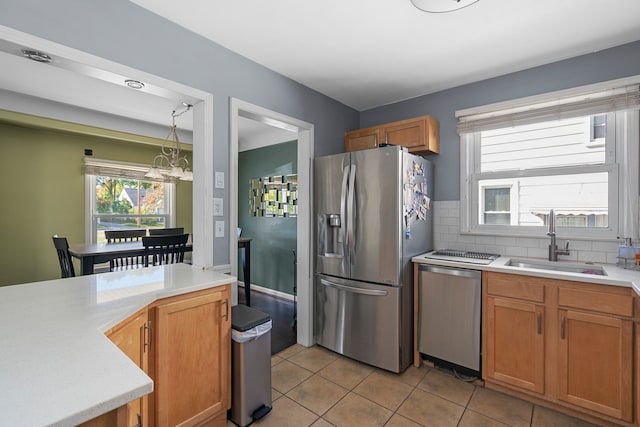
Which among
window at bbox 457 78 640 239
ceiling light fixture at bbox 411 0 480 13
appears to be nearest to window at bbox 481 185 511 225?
window at bbox 457 78 640 239

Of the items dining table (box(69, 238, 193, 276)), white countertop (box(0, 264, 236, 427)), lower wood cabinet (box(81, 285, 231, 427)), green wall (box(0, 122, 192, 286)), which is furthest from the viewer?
green wall (box(0, 122, 192, 286))

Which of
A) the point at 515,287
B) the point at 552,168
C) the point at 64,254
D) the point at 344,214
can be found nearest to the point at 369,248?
the point at 344,214

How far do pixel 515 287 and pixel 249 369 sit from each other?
1.83 m

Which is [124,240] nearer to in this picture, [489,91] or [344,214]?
[344,214]

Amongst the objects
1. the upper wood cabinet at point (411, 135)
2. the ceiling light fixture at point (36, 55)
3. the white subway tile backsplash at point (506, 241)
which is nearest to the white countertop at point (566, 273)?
the white subway tile backsplash at point (506, 241)

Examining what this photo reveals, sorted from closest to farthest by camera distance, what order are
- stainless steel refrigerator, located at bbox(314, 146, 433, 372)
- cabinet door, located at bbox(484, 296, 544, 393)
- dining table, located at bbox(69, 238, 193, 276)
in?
1. cabinet door, located at bbox(484, 296, 544, 393)
2. stainless steel refrigerator, located at bbox(314, 146, 433, 372)
3. dining table, located at bbox(69, 238, 193, 276)

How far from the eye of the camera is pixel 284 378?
7.46ft

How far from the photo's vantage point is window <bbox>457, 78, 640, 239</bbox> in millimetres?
2146

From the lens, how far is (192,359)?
1.56 m

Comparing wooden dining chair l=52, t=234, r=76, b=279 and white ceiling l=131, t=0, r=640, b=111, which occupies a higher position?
white ceiling l=131, t=0, r=640, b=111

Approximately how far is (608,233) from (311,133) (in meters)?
2.50

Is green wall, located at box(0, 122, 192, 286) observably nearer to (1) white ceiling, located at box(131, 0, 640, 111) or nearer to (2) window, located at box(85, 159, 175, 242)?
(2) window, located at box(85, 159, 175, 242)

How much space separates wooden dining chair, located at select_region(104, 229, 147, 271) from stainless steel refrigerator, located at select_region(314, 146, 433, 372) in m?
1.94

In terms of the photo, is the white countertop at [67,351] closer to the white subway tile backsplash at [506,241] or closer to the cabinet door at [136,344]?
the cabinet door at [136,344]
